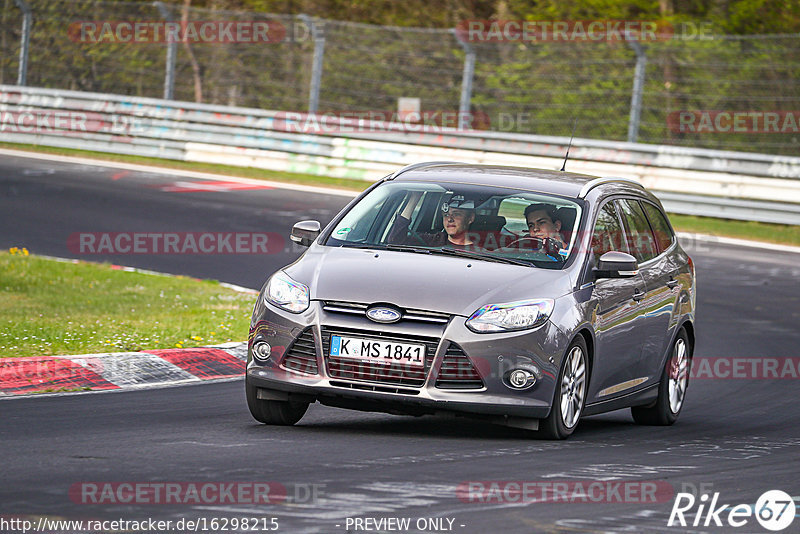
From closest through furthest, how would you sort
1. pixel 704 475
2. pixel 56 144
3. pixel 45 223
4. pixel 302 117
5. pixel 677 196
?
pixel 704 475, pixel 45 223, pixel 677 196, pixel 302 117, pixel 56 144

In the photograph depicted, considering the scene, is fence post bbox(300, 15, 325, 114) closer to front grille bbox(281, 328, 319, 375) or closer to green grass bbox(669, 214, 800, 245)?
green grass bbox(669, 214, 800, 245)

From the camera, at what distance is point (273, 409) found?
8.21 meters

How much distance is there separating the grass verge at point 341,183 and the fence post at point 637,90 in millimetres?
1522

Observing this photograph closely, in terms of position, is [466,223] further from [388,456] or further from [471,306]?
[388,456]

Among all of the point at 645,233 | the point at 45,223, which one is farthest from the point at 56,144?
the point at 645,233

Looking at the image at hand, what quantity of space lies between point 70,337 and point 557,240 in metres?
4.17

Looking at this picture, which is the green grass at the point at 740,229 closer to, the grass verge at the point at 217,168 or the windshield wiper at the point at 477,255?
the grass verge at the point at 217,168

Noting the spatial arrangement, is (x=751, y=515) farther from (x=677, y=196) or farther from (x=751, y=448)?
(x=677, y=196)

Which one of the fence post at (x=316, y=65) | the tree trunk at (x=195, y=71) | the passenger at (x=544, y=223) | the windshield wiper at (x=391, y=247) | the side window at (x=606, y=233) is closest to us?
the windshield wiper at (x=391, y=247)

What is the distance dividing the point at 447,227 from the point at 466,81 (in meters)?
16.2

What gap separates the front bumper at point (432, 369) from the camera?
7621 mm

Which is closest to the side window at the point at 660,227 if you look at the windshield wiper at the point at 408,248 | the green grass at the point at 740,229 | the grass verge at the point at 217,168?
the windshield wiper at the point at 408,248

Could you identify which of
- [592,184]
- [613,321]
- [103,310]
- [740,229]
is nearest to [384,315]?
[613,321]

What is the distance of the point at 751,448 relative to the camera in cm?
852
